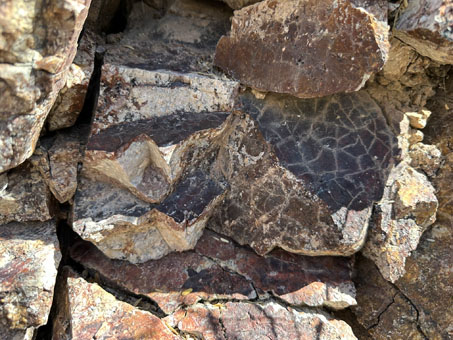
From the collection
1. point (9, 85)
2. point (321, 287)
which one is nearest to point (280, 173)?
point (321, 287)

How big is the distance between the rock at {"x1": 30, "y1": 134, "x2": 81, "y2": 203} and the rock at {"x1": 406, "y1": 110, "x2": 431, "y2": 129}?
8.23 feet

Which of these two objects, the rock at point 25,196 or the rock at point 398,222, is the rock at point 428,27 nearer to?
the rock at point 398,222

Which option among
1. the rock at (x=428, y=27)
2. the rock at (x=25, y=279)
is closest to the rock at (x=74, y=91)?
the rock at (x=25, y=279)

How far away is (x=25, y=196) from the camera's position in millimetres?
2084

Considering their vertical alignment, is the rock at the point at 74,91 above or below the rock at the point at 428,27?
below

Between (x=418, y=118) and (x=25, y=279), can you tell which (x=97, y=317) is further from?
(x=418, y=118)

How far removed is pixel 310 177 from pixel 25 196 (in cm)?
200

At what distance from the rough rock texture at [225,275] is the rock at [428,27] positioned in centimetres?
160

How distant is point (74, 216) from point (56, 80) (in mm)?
929

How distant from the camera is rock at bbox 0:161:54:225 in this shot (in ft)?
6.76

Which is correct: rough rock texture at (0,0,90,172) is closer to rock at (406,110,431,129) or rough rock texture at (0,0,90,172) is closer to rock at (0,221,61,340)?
rock at (0,221,61,340)

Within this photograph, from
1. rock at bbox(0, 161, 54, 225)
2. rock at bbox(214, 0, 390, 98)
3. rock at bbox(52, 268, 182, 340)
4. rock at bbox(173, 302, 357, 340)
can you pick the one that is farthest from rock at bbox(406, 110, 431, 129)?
rock at bbox(0, 161, 54, 225)

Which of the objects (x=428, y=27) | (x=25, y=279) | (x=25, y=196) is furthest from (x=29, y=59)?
(x=428, y=27)

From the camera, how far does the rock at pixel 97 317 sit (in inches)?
76.6
